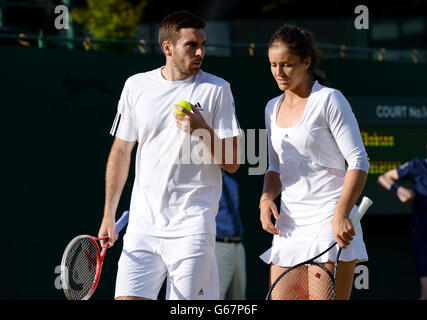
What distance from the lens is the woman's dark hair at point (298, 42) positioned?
129 inches

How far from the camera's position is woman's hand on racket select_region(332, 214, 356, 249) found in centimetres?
308

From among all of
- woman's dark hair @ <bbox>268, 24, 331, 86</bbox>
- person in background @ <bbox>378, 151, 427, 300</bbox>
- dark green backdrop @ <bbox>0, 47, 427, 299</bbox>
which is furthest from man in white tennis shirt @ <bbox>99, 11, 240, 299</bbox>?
person in background @ <bbox>378, 151, 427, 300</bbox>

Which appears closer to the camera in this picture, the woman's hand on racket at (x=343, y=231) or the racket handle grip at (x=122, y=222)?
the woman's hand on racket at (x=343, y=231)

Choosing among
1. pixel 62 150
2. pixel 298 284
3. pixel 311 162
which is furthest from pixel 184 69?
pixel 62 150

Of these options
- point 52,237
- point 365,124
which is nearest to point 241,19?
point 365,124

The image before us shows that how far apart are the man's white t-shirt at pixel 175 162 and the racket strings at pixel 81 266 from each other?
241 millimetres

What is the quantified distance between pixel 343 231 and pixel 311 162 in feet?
1.15

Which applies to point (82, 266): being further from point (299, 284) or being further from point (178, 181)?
point (299, 284)

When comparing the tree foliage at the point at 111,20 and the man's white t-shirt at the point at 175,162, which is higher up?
the tree foliage at the point at 111,20

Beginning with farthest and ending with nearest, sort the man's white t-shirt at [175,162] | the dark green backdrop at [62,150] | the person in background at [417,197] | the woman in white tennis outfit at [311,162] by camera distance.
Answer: the person in background at [417,197]
the dark green backdrop at [62,150]
the man's white t-shirt at [175,162]
the woman in white tennis outfit at [311,162]

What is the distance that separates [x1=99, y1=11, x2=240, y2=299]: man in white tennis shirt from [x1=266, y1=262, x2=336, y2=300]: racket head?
289mm

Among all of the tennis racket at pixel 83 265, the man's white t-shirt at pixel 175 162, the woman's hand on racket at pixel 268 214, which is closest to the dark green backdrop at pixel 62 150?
the tennis racket at pixel 83 265

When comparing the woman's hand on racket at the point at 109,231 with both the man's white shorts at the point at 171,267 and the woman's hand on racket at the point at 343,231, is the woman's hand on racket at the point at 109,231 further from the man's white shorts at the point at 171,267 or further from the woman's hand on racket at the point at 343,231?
the woman's hand on racket at the point at 343,231

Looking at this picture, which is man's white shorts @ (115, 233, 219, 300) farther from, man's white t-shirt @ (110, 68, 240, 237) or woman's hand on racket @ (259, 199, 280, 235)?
woman's hand on racket @ (259, 199, 280, 235)
